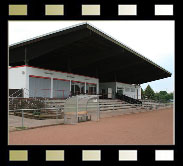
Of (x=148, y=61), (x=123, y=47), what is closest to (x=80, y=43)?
(x=123, y=47)

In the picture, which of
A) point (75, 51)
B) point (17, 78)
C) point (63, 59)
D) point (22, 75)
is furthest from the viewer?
point (63, 59)

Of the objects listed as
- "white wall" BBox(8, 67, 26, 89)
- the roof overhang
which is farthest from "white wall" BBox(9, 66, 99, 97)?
the roof overhang

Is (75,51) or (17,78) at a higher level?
(75,51)

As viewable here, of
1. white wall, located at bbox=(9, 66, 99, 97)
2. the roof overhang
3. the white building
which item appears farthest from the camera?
white wall, located at bbox=(9, 66, 99, 97)

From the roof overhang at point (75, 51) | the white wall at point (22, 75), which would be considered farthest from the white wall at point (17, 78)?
the roof overhang at point (75, 51)

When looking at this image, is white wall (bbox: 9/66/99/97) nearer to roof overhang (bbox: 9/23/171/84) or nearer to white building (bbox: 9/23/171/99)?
white building (bbox: 9/23/171/99)

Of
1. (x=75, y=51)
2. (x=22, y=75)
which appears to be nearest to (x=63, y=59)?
(x=75, y=51)

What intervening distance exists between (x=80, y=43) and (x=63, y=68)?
8506mm

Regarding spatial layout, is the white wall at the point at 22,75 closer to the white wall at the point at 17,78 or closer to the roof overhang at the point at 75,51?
the white wall at the point at 17,78

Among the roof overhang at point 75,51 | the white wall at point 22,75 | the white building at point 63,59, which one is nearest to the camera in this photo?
the roof overhang at point 75,51

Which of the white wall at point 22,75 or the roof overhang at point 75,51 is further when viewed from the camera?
the white wall at point 22,75

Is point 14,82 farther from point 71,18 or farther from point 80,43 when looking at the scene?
point 71,18

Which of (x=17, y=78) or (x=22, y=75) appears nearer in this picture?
(x=22, y=75)

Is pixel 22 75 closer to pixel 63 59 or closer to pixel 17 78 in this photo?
pixel 17 78
